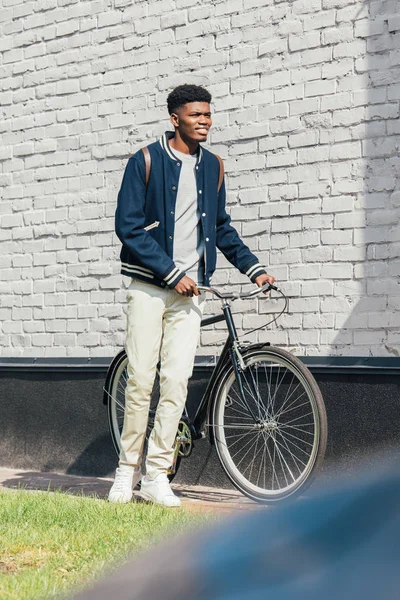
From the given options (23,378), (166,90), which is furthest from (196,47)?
(23,378)

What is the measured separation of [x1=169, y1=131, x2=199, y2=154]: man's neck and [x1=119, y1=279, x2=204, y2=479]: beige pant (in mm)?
745

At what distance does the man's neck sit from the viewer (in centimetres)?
579

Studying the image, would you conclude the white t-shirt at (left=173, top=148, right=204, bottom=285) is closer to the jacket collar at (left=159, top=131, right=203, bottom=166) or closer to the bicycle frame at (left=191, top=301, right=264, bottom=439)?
the jacket collar at (left=159, top=131, right=203, bottom=166)

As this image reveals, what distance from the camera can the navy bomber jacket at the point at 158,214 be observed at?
556 centimetres

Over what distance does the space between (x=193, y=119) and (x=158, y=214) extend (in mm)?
530

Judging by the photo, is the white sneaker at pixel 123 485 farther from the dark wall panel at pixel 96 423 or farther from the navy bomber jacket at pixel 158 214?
the navy bomber jacket at pixel 158 214

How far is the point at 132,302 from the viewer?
19.1ft

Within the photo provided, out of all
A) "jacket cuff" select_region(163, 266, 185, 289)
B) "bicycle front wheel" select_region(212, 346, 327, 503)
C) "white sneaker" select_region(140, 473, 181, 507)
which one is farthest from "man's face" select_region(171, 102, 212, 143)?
"white sneaker" select_region(140, 473, 181, 507)

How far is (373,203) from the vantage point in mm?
5973

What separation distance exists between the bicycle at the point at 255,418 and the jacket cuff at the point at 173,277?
0.21 m

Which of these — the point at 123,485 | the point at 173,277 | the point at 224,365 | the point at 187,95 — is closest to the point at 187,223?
the point at 173,277

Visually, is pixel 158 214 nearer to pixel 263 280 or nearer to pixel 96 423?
pixel 263 280

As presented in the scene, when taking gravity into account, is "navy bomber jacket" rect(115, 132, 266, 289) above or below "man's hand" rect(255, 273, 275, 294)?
above

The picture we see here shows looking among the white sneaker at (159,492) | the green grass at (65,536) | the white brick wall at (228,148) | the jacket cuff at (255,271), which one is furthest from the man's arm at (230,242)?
the green grass at (65,536)
